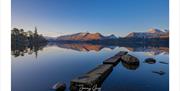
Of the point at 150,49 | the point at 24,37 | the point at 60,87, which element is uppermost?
the point at 24,37

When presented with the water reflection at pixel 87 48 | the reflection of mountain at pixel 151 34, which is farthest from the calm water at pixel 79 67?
the reflection of mountain at pixel 151 34

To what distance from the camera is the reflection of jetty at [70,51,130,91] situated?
88.0 inches

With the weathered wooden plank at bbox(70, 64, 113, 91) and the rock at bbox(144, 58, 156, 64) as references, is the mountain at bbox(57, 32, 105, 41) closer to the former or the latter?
the weathered wooden plank at bbox(70, 64, 113, 91)

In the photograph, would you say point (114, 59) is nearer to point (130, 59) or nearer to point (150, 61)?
point (130, 59)

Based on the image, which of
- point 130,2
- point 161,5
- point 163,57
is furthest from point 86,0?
point 163,57

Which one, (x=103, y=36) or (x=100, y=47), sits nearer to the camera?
(x=103, y=36)

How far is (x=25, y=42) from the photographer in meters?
2.54

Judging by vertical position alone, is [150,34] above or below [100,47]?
above

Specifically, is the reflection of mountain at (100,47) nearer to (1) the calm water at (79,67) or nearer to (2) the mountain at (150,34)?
(1) the calm water at (79,67)

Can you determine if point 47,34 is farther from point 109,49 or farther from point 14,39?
point 109,49

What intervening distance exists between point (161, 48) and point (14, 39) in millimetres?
1246

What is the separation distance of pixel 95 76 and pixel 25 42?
0.74 metres

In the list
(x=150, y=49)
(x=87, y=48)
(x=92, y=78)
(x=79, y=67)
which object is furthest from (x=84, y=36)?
(x=150, y=49)

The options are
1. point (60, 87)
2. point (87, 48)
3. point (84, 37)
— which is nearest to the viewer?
point (60, 87)
